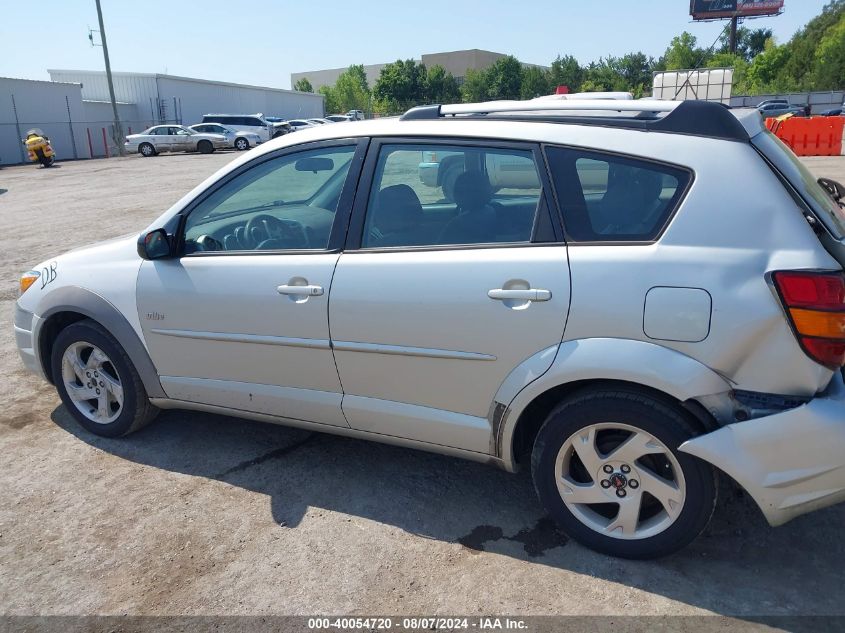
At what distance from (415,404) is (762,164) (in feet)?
5.62

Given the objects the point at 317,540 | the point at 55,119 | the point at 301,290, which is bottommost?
the point at 317,540

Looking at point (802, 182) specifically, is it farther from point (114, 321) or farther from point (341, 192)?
point (114, 321)

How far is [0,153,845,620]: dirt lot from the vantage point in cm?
269

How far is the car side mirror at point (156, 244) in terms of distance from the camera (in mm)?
3584

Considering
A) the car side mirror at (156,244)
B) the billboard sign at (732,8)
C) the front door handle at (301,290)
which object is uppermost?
the billboard sign at (732,8)

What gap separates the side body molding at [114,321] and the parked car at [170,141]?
3496 cm

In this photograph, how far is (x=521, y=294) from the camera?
275 centimetres

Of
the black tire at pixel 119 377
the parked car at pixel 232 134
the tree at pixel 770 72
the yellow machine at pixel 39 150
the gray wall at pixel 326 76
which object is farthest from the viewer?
the gray wall at pixel 326 76

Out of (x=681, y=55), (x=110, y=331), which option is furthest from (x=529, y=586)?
(x=681, y=55)

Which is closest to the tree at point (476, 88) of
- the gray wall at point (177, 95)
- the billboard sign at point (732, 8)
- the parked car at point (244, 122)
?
the gray wall at point (177, 95)

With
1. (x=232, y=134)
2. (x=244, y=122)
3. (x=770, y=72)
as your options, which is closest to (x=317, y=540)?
(x=232, y=134)

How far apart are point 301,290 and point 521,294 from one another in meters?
1.06

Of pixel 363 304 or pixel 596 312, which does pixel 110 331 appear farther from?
pixel 596 312

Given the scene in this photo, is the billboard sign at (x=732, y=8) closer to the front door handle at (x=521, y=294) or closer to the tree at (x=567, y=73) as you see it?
the tree at (x=567, y=73)
